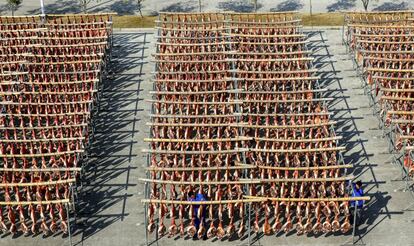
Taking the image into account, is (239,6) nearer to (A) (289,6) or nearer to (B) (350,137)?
(A) (289,6)

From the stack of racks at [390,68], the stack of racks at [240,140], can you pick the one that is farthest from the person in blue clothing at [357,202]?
the stack of racks at [390,68]

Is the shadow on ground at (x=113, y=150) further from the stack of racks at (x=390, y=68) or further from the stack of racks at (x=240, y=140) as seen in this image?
the stack of racks at (x=390, y=68)

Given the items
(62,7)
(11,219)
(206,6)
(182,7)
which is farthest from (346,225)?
(62,7)

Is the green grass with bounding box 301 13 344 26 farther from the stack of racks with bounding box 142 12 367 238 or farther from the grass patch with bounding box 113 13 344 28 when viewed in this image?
the stack of racks with bounding box 142 12 367 238

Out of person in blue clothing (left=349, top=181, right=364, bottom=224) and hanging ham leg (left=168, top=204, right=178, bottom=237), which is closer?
hanging ham leg (left=168, top=204, right=178, bottom=237)

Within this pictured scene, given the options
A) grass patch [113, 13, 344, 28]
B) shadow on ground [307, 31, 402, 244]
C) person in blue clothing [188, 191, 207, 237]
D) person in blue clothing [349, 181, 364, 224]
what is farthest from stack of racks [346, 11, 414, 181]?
person in blue clothing [188, 191, 207, 237]
